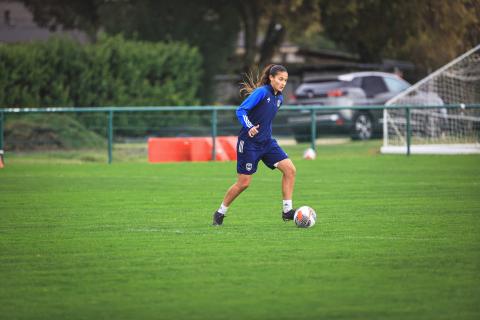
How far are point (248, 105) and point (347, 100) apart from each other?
59.2ft

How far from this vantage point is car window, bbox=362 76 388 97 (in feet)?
100

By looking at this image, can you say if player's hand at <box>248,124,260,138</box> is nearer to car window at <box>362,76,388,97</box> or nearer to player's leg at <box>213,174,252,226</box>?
player's leg at <box>213,174,252,226</box>

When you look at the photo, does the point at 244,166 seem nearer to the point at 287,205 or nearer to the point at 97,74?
the point at 287,205

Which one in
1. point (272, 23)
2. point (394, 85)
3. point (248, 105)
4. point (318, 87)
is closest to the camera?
point (248, 105)

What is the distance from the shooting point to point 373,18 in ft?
132

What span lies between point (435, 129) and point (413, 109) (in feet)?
3.44

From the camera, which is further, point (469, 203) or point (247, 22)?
point (247, 22)

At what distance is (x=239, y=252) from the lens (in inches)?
368

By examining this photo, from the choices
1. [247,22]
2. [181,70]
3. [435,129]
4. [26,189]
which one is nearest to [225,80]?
[247,22]

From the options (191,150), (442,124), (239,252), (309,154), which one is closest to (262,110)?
(239,252)

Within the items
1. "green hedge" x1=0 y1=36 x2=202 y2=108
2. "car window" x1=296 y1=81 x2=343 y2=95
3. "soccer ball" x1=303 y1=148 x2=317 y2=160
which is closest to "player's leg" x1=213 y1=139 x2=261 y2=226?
"soccer ball" x1=303 y1=148 x2=317 y2=160

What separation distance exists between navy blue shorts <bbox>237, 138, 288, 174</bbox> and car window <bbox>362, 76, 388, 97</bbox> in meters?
19.0

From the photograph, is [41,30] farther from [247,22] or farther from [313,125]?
[313,125]

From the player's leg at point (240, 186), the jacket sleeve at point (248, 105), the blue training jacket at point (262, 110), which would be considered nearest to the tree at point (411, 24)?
the blue training jacket at point (262, 110)
